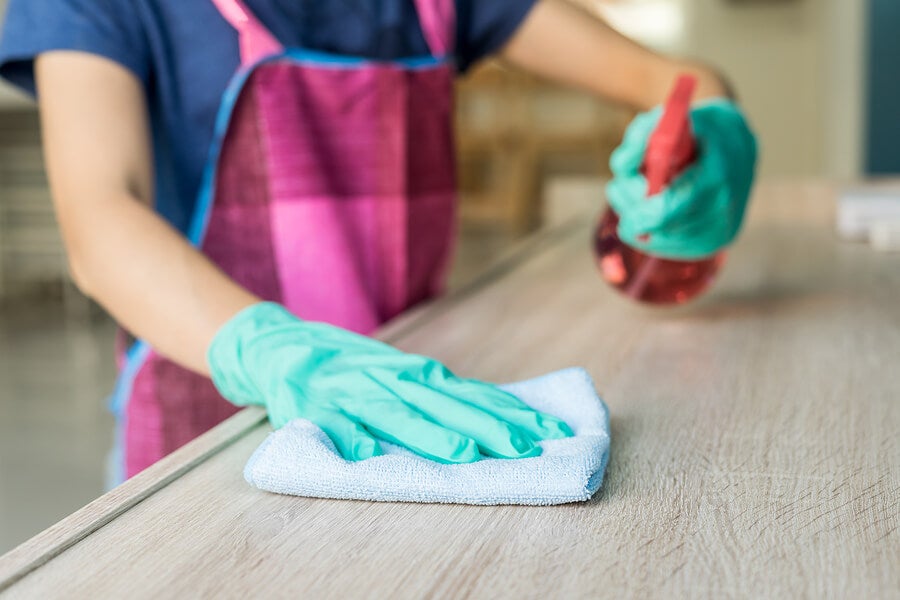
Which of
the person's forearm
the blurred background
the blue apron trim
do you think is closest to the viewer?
the person's forearm

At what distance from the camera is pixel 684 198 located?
83 centimetres

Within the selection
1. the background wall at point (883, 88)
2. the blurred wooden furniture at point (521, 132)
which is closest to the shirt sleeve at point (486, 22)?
the background wall at point (883, 88)

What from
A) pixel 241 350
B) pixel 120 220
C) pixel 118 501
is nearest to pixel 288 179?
pixel 120 220

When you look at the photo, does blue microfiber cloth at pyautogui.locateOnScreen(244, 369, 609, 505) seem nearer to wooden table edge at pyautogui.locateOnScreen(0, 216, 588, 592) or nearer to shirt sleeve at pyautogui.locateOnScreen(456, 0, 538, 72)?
wooden table edge at pyautogui.locateOnScreen(0, 216, 588, 592)

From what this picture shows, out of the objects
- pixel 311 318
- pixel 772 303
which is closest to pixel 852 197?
pixel 772 303

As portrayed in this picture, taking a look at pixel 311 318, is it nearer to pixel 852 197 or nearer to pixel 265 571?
pixel 265 571

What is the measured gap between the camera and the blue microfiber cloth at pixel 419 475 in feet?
1.62

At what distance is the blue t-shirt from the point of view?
32.7 inches

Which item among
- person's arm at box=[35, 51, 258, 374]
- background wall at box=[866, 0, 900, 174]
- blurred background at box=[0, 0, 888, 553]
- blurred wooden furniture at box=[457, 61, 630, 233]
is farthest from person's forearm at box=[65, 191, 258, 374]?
blurred wooden furniture at box=[457, 61, 630, 233]

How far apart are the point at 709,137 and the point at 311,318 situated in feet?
1.40

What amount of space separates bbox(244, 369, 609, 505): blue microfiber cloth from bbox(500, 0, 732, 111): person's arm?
70 cm

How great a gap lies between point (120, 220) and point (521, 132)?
5.12m

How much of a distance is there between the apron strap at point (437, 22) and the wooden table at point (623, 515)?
353 mm

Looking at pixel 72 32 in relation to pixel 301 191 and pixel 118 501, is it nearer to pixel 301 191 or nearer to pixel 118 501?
pixel 301 191
